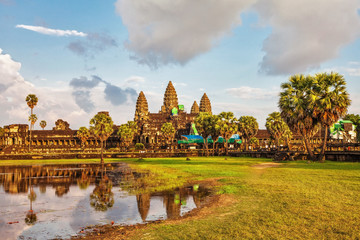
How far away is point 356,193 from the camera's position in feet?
48.2

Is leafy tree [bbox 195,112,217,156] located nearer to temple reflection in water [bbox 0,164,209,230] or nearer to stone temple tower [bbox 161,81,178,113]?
temple reflection in water [bbox 0,164,209,230]

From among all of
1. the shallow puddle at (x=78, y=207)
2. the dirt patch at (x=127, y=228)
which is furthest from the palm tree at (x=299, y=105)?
the dirt patch at (x=127, y=228)

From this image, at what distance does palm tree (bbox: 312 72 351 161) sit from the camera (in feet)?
123

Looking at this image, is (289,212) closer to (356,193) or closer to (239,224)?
(239,224)

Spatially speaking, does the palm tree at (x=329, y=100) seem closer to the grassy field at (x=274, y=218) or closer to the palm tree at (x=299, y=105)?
the palm tree at (x=299, y=105)

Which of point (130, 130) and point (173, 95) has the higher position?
point (173, 95)

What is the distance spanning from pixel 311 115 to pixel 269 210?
1223 inches

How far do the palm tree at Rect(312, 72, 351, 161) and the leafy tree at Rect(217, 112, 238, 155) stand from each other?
3156 cm

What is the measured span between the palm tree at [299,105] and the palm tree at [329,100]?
0.84 metres

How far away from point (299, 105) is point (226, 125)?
31.5 m

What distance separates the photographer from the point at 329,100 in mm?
37344

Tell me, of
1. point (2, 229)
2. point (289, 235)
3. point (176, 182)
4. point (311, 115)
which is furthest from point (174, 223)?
point (311, 115)

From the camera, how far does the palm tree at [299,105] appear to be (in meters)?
39.4

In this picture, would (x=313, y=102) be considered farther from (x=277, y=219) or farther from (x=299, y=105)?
(x=277, y=219)
